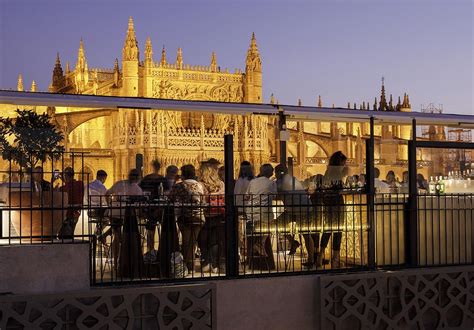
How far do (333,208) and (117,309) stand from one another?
3.15 metres

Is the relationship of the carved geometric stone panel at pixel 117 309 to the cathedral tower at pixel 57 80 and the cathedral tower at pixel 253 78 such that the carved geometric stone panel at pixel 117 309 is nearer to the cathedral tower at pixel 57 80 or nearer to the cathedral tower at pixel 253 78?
the cathedral tower at pixel 253 78

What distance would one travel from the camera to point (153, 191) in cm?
907

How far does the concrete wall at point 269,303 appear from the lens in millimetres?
8414

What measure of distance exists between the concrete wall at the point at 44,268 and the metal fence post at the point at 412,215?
4.21m

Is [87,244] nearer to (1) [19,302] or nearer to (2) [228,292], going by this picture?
(1) [19,302]

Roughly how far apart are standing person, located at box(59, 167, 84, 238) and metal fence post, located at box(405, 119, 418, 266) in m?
4.04

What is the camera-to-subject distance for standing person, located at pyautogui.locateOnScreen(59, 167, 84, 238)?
26.2 feet

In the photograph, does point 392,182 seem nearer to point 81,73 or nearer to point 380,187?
point 380,187

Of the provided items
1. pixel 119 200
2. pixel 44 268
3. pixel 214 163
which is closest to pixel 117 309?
pixel 44 268

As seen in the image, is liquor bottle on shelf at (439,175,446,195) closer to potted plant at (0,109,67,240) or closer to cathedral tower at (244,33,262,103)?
potted plant at (0,109,67,240)

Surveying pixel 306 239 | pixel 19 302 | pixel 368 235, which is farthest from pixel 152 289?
pixel 368 235

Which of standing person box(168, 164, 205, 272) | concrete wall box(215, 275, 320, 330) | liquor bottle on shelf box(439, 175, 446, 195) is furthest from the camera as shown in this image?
liquor bottle on shelf box(439, 175, 446, 195)

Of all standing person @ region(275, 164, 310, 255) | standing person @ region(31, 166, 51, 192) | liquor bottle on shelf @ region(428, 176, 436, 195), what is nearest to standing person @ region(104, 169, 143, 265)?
standing person @ region(31, 166, 51, 192)

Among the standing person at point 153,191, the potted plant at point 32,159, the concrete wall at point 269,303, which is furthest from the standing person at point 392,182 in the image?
the potted plant at point 32,159
